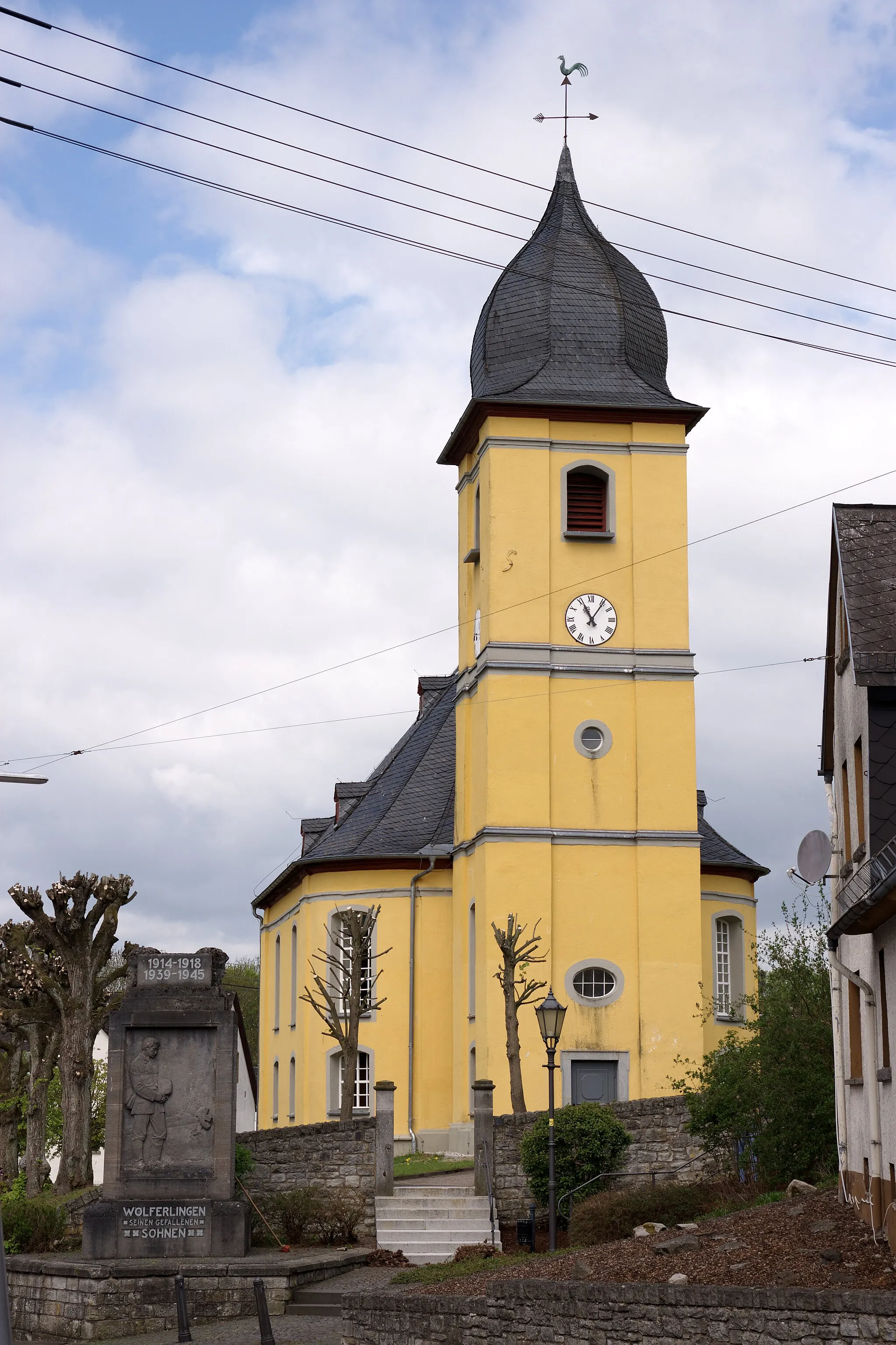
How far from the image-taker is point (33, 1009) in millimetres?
36000

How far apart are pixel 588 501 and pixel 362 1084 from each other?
1359cm

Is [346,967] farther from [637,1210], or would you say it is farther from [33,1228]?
Answer: [637,1210]

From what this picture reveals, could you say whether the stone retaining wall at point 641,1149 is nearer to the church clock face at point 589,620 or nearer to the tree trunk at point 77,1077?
the tree trunk at point 77,1077

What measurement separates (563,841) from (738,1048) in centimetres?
1176

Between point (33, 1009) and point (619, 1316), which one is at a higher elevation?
point (33, 1009)

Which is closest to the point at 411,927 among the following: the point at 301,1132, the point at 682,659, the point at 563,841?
the point at 563,841

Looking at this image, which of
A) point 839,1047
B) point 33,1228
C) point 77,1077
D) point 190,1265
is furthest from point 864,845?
point 77,1077

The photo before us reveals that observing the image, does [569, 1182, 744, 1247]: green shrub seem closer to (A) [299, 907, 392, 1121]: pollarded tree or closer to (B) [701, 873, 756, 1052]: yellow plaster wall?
(A) [299, 907, 392, 1121]: pollarded tree

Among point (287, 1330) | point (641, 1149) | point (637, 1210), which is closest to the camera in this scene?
point (287, 1330)

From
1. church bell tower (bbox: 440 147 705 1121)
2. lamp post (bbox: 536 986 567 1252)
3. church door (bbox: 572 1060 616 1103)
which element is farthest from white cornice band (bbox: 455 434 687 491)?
lamp post (bbox: 536 986 567 1252)

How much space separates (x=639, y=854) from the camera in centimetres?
3575

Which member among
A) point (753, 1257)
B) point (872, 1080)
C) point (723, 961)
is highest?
point (723, 961)

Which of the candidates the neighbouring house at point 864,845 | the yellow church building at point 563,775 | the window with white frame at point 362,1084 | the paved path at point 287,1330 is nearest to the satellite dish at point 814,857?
the neighbouring house at point 864,845

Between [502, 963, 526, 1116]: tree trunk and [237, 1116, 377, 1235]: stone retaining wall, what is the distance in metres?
4.80
